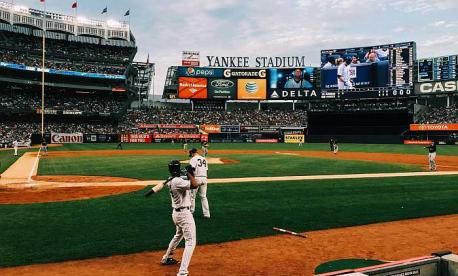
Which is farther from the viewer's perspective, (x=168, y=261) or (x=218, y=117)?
(x=218, y=117)

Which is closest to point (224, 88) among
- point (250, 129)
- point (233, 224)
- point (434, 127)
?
point (250, 129)

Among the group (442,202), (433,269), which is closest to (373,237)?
(433,269)

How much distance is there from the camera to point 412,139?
5981 centimetres

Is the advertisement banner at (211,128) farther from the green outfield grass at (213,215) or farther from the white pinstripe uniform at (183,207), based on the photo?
the white pinstripe uniform at (183,207)

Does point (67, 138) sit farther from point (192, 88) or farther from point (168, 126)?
point (192, 88)

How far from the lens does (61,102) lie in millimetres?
72812

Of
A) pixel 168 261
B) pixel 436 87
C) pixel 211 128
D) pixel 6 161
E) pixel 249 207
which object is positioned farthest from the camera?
pixel 211 128

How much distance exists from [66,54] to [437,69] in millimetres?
68204

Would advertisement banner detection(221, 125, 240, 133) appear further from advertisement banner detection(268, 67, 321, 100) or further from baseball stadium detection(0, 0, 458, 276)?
baseball stadium detection(0, 0, 458, 276)

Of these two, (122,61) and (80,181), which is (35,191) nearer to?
(80,181)

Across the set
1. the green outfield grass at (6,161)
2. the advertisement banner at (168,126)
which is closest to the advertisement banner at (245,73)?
the advertisement banner at (168,126)

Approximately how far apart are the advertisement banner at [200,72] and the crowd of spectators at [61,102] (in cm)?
1400

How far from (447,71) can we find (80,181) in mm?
61674

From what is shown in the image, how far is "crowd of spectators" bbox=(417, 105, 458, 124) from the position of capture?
6206 centimetres
